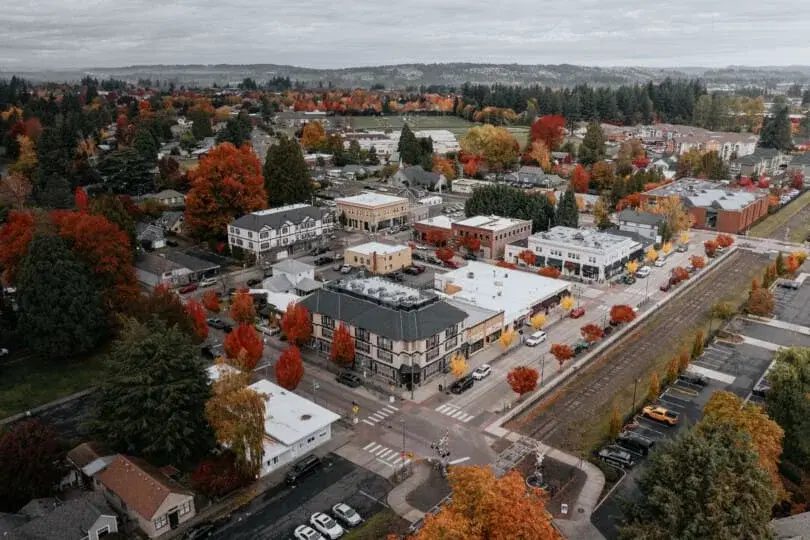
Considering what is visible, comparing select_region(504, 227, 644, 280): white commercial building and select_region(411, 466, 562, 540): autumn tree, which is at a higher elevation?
select_region(411, 466, 562, 540): autumn tree

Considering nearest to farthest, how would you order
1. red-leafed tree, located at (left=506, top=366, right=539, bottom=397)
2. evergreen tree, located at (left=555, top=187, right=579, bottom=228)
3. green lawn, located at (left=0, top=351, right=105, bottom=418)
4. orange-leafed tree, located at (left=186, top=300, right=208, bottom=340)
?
red-leafed tree, located at (left=506, top=366, right=539, bottom=397)
green lawn, located at (left=0, top=351, right=105, bottom=418)
orange-leafed tree, located at (left=186, top=300, right=208, bottom=340)
evergreen tree, located at (left=555, top=187, right=579, bottom=228)

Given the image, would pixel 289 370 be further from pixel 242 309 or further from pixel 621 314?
pixel 621 314

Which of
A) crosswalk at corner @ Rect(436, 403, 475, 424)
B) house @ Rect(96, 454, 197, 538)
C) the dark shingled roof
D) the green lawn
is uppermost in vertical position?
the dark shingled roof

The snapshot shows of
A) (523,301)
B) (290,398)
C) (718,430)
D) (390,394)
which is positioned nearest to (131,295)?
(290,398)

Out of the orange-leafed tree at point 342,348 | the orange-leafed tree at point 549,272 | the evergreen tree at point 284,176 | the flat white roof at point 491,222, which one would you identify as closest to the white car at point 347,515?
the orange-leafed tree at point 342,348

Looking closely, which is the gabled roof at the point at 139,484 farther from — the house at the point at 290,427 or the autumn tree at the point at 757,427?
the autumn tree at the point at 757,427

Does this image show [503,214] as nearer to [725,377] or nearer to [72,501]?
[725,377]

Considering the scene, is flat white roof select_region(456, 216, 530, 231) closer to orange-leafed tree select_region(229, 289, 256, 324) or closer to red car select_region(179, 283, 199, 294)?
red car select_region(179, 283, 199, 294)

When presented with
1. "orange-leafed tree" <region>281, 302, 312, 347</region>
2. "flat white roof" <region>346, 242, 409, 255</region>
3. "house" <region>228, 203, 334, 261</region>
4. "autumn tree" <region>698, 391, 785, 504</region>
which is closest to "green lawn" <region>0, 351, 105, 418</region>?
"orange-leafed tree" <region>281, 302, 312, 347</region>
